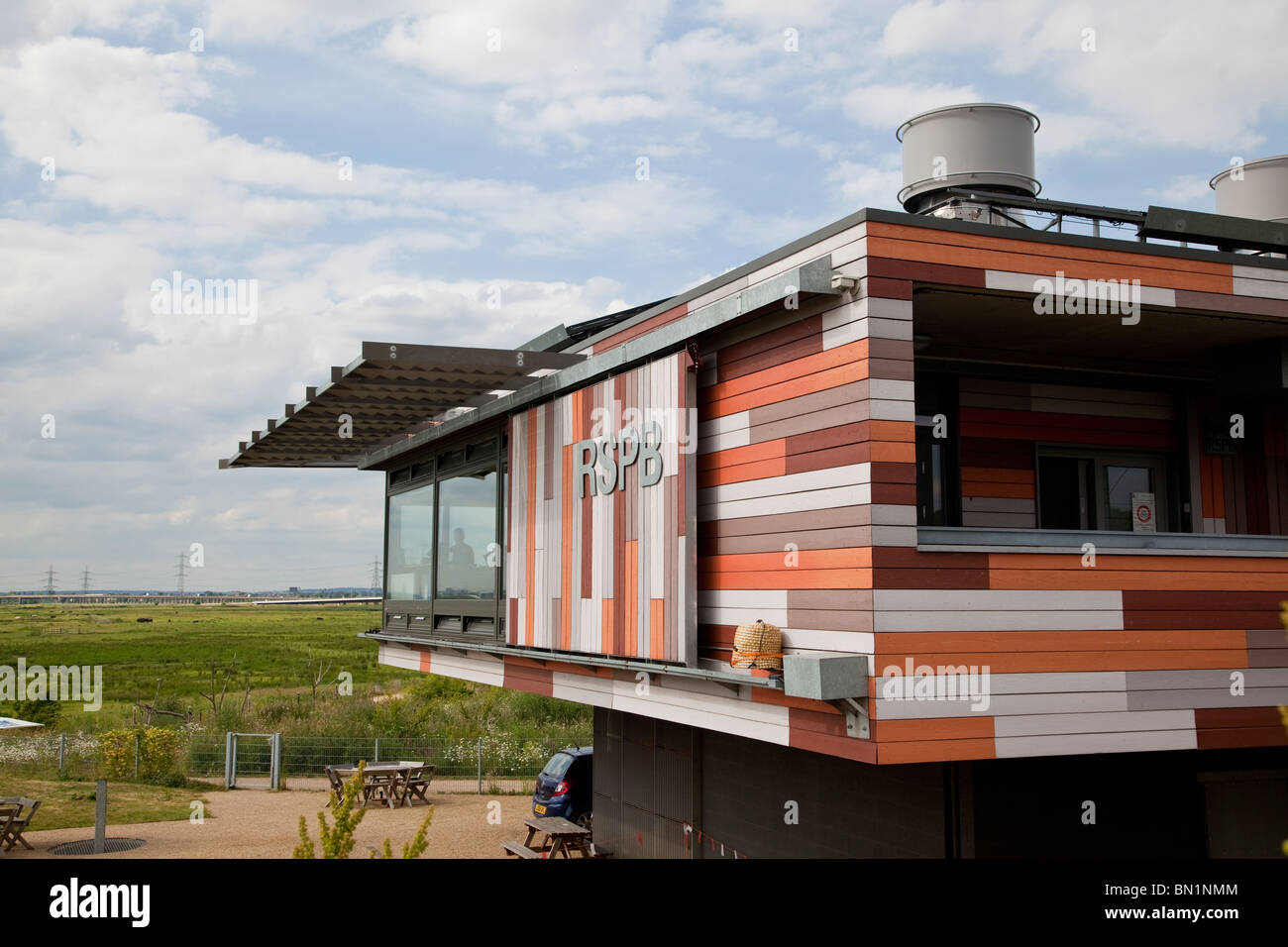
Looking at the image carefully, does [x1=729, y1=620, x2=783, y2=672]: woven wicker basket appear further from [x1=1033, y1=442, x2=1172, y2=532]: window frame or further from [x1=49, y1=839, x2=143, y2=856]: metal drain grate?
[x1=49, y1=839, x2=143, y2=856]: metal drain grate

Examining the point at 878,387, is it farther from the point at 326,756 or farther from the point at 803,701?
the point at 326,756

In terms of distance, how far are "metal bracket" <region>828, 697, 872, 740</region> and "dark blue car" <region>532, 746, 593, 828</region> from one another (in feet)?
38.2

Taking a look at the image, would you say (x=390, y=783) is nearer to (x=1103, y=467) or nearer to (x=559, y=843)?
(x=559, y=843)

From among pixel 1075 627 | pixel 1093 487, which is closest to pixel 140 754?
pixel 1093 487

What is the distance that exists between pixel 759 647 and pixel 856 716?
3.32 ft

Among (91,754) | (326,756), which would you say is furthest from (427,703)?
(91,754)

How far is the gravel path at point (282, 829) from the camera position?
17234mm

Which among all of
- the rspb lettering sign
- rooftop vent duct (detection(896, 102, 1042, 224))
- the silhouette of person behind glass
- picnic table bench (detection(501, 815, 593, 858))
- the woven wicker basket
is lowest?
picnic table bench (detection(501, 815, 593, 858))

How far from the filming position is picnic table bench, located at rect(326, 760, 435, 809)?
2216 cm

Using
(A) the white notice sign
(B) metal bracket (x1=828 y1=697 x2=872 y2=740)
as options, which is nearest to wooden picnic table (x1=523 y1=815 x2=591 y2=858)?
(A) the white notice sign

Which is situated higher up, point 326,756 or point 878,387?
point 878,387

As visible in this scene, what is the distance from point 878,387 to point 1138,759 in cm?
478

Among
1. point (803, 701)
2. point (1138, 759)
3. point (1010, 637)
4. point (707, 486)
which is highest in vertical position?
point (707, 486)
